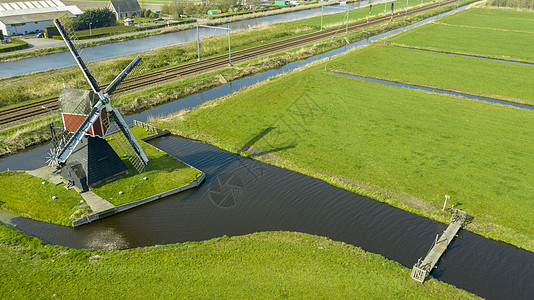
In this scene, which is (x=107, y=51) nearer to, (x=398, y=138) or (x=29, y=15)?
(x=29, y=15)

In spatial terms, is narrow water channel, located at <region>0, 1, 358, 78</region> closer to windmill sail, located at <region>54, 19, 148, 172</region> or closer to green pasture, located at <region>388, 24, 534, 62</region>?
windmill sail, located at <region>54, 19, 148, 172</region>

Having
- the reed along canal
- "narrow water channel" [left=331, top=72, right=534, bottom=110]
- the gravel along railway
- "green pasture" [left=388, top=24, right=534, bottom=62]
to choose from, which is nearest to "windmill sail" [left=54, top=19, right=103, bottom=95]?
the gravel along railway

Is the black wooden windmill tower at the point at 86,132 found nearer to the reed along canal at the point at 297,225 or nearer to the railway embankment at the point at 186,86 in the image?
the reed along canal at the point at 297,225

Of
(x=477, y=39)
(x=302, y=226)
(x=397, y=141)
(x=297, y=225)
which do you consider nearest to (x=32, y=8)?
(x=397, y=141)

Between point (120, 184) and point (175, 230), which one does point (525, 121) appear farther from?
point (120, 184)

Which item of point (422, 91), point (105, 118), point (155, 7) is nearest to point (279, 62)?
point (422, 91)
